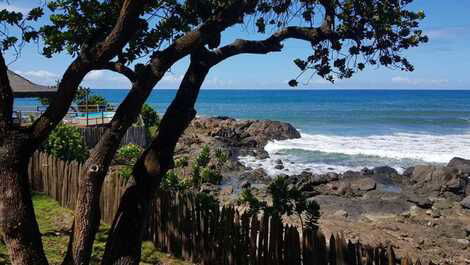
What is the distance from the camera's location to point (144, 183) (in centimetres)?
702

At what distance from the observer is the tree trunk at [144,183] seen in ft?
22.6

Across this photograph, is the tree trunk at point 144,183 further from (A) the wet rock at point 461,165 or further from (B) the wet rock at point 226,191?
(A) the wet rock at point 461,165

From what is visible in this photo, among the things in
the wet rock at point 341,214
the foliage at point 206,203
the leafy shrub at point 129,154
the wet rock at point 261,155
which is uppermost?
the foliage at point 206,203

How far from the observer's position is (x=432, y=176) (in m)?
23.8

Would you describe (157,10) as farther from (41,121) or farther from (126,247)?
(126,247)

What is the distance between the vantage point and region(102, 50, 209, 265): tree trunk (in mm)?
6887

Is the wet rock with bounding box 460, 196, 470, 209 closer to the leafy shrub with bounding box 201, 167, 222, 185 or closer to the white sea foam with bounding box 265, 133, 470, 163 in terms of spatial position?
the leafy shrub with bounding box 201, 167, 222, 185

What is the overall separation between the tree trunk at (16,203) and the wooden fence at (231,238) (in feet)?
11.8

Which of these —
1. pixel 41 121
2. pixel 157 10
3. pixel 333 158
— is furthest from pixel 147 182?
pixel 333 158

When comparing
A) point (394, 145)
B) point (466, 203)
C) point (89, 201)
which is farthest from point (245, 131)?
→ point (89, 201)

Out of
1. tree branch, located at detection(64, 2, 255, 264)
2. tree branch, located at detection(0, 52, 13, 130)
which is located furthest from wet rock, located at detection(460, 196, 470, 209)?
tree branch, located at detection(0, 52, 13, 130)

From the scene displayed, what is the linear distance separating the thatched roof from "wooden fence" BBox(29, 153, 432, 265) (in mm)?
15752

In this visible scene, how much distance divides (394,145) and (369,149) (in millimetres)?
3671

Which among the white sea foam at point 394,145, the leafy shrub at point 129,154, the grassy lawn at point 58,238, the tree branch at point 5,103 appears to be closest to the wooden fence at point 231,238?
the grassy lawn at point 58,238
